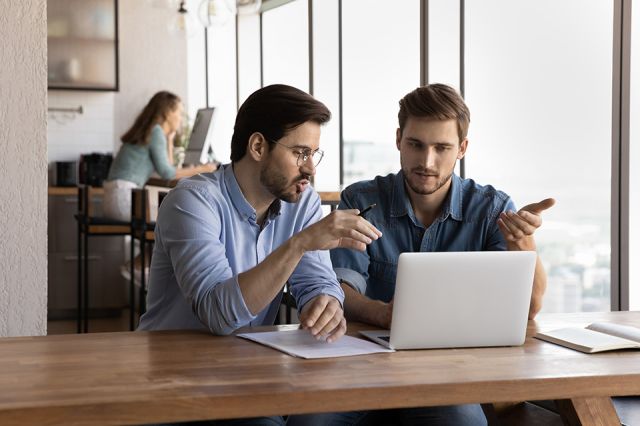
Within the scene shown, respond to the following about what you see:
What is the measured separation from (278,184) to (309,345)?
566 mm

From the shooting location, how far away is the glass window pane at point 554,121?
3.71 metres

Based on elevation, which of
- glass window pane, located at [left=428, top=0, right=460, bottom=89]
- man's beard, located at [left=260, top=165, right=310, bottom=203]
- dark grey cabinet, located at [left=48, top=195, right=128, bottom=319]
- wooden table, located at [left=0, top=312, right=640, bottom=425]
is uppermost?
glass window pane, located at [left=428, top=0, right=460, bottom=89]

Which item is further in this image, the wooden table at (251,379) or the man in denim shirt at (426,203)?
the man in denim shirt at (426,203)

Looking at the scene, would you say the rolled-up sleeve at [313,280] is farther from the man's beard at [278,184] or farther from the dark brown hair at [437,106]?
the dark brown hair at [437,106]

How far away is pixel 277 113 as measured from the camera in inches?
95.4

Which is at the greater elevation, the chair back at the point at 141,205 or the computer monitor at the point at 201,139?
the computer monitor at the point at 201,139

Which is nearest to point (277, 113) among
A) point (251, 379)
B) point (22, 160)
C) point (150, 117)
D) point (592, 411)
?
point (251, 379)

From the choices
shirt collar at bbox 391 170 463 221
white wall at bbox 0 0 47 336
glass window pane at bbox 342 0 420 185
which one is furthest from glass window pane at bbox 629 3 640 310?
white wall at bbox 0 0 47 336

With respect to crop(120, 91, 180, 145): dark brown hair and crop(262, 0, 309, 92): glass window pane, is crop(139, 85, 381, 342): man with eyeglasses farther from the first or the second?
crop(262, 0, 309, 92): glass window pane

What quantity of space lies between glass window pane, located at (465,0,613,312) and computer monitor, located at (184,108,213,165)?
210 centimetres

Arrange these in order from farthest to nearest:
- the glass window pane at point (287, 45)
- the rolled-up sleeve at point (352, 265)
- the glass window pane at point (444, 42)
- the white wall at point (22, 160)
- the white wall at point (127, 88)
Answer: the white wall at point (127, 88) → the glass window pane at point (287, 45) → the glass window pane at point (444, 42) → the white wall at point (22, 160) → the rolled-up sleeve at point (352, 265)

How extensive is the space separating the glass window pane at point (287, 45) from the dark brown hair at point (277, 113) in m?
4.38

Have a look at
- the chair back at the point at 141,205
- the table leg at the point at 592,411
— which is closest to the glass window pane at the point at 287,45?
the chair back at the point at 141,205

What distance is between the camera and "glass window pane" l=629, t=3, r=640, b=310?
346cm
